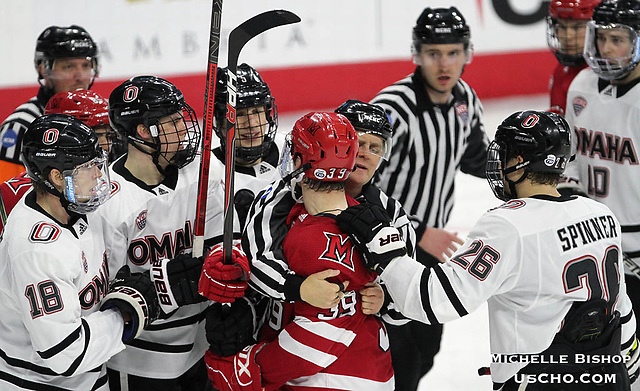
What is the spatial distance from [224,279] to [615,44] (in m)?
2.04

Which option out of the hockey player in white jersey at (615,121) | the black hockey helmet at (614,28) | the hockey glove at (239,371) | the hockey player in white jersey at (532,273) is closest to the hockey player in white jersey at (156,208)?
the hockey glove at (239,371)

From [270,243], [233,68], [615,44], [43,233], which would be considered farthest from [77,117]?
[615,44]

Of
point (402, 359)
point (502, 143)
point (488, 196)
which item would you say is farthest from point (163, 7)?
point (502, 143)

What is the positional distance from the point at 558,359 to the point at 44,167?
1475 millimetres

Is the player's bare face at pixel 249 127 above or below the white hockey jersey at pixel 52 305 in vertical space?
above

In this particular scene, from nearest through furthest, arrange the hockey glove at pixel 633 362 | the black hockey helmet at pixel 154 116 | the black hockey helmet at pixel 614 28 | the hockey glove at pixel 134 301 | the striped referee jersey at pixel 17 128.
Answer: the hockey glove at pixel 134 301 → the black hockey helmet at pixel 154 116 → the hockey glove at pixel 633 362 → the black hockey helmet at pixel 614 28 → the striped referee jersey at pixel 17 128

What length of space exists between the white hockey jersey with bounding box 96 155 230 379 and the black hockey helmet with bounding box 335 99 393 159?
0.47m

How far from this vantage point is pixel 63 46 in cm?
383

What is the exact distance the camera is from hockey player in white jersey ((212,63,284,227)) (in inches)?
106

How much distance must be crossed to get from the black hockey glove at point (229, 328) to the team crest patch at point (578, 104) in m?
1.92

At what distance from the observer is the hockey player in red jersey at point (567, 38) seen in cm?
410

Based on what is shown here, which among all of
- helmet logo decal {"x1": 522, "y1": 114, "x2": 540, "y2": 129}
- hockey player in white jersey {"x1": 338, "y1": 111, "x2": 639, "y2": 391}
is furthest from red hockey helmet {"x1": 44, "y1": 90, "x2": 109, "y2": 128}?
helmet logo decal {"x1": 522, "y1": 114, "x2": 540, "y2": 129}

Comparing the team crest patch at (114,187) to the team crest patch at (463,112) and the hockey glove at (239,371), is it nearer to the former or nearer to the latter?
the hockey glove at (239,371)
